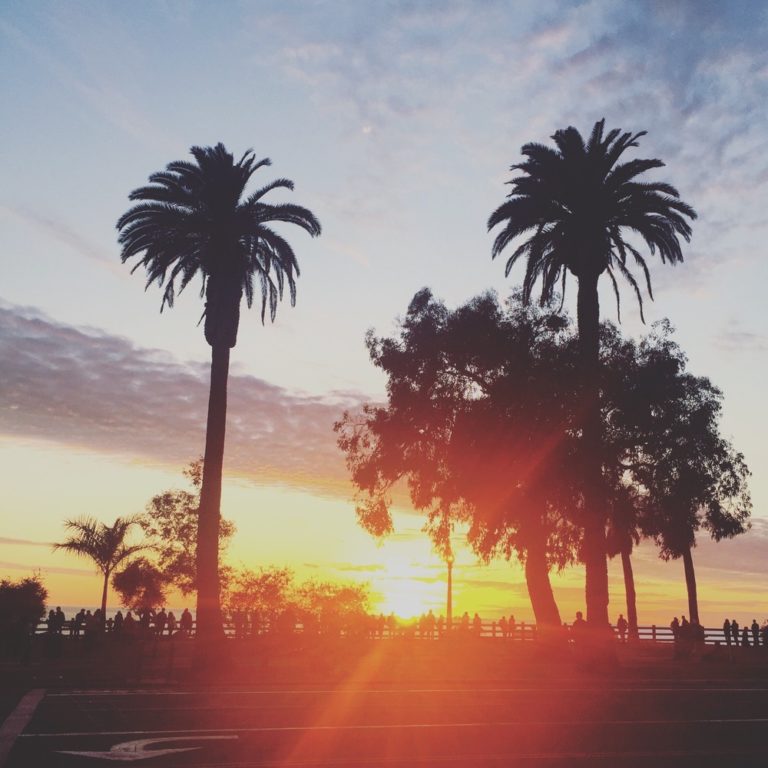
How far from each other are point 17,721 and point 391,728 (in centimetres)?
610

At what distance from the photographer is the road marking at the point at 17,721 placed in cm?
1174

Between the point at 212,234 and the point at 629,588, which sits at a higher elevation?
the point at 212,234

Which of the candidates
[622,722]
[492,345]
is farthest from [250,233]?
[622,722]

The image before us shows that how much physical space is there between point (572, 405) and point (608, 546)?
1574cm

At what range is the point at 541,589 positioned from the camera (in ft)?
108

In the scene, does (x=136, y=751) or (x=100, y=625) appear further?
(x=100, y=625)

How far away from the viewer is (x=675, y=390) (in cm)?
3384

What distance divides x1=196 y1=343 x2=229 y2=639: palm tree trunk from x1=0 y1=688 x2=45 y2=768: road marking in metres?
10.1

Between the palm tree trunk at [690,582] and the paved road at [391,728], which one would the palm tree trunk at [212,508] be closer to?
the paved road at [391,728]

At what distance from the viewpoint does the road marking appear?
38.5 feet

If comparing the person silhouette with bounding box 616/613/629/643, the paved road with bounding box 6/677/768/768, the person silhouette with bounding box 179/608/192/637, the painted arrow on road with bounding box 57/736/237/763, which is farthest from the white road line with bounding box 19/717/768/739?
the person silhouette with bounding box 616/613/629/643

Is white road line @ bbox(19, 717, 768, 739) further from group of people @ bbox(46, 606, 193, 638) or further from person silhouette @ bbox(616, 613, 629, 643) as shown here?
person silhouette @ bbox(616, 613, 629, 643)

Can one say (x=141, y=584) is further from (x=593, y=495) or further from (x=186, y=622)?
(x=593, y=495)

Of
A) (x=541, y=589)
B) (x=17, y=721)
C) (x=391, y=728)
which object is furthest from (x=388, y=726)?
(x=541, y=589)
